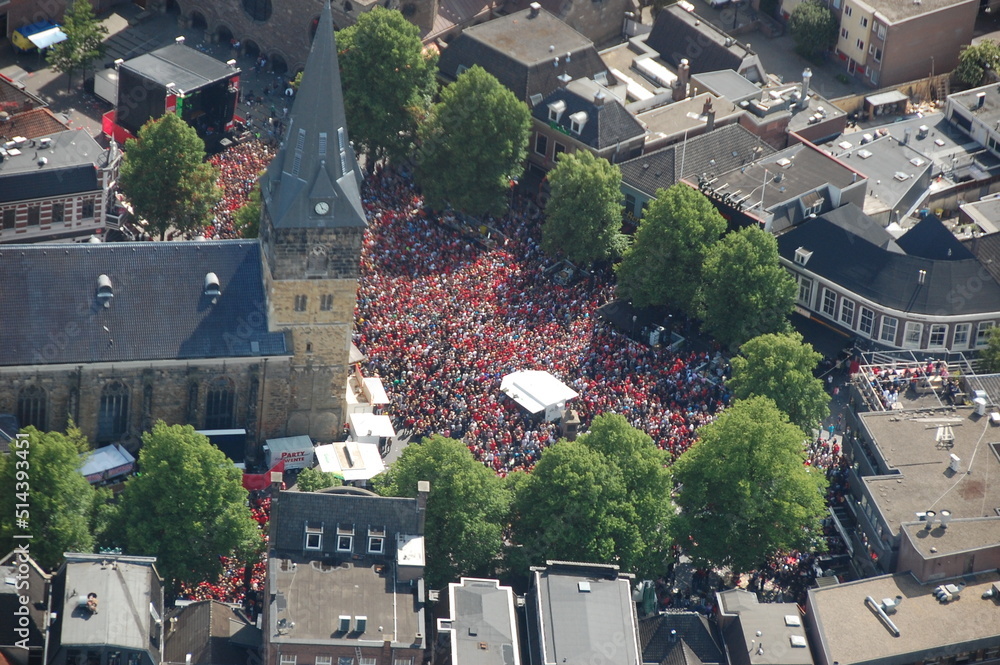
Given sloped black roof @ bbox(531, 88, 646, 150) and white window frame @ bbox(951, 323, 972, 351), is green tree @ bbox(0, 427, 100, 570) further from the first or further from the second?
white window frame @ bbox(951, 323, 972, 351)

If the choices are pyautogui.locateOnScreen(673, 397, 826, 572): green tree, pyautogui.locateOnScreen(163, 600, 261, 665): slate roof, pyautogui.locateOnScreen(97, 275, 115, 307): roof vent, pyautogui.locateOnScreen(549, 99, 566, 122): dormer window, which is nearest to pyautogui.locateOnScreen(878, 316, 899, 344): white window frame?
pyautogui.locateOnScreen(673, 397, 826, 572): green tree

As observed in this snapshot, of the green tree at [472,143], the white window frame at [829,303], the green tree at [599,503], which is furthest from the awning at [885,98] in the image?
the green tree at [599,503]

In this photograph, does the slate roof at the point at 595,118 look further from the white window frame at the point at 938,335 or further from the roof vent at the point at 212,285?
the roof vent at the point at 212,285

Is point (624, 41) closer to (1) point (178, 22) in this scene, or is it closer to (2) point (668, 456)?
(1) point (178, 22)

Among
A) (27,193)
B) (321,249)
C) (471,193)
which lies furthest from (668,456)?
(27,193)

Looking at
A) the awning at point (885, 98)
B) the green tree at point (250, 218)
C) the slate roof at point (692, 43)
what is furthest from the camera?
the slate roof at point (692, 43)

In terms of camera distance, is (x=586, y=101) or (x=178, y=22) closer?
(x=586, y=101)
